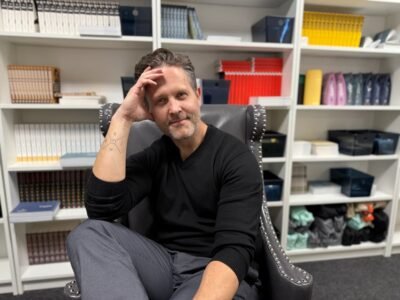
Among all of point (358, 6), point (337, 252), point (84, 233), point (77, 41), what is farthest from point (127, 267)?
point (358, 6)

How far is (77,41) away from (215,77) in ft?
3.13

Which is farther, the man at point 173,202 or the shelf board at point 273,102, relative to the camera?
the shelf board at point 273,102

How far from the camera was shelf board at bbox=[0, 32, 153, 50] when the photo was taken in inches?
65.2

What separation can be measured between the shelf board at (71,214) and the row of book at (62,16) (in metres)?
1.12

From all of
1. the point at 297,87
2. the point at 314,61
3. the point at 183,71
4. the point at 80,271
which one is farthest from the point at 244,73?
the point at 80,271

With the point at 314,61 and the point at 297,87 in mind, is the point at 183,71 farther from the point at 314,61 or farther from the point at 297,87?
the point at 314,61

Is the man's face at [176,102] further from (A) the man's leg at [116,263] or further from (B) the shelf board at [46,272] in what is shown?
(B) the shelf board at [46,272]

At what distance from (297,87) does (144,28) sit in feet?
3.52

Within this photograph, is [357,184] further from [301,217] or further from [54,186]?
[54,186]

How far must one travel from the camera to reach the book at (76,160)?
1.78 metres

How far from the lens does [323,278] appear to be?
2.03m

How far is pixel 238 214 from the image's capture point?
0.93m

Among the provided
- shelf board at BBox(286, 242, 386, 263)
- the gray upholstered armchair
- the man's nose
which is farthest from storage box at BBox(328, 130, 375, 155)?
the man's nose

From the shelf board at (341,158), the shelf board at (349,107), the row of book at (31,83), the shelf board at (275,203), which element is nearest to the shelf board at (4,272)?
the row of book at (31,83)
